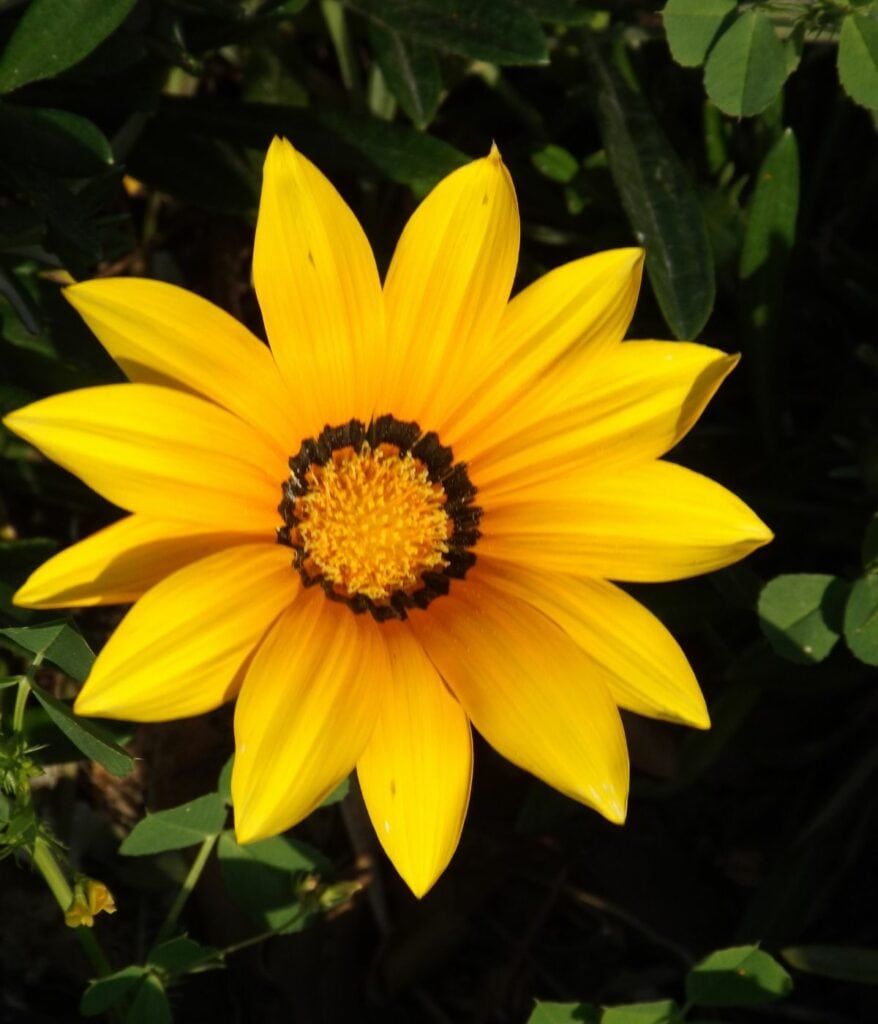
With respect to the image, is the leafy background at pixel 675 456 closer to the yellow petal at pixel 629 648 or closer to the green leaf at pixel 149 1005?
the green leaf at pixel 149 1005

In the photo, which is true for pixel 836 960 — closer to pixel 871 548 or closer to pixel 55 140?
pixel 871 548

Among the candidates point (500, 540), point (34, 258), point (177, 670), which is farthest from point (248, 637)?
point (34, 258)

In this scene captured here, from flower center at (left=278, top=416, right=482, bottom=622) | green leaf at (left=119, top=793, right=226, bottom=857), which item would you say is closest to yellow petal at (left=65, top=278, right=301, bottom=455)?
flower center at (left=278, top=416, right=482, bottom=622)

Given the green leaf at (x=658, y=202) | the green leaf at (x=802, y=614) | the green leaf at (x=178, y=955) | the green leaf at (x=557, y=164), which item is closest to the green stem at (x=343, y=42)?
the green leaf at (x=557, y=164)

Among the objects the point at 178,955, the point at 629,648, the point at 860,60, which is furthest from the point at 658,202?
the point at 178,955

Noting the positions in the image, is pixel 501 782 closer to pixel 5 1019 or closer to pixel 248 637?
pixel 5 1019
